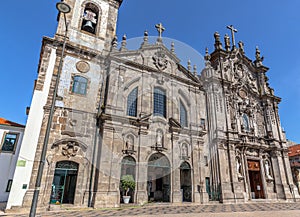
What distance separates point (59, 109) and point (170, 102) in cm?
876

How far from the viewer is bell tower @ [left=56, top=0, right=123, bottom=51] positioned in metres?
15.7

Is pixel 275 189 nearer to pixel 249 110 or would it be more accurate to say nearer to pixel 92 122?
pixel 249 110

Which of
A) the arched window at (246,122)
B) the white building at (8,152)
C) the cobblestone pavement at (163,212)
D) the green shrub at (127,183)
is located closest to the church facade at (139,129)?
the arched window at (246,122)

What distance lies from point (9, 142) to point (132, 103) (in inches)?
420

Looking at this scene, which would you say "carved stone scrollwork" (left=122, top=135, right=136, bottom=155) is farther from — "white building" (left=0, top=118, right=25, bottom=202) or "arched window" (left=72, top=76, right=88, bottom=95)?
"white building" (left=0, top=118, right=25, bottom=202)

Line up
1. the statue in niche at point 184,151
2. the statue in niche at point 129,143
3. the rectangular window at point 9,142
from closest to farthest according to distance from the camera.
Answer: the statue in niche at point 129,143
the statue in niche at point 184,151
the rectangular window at point 9,142

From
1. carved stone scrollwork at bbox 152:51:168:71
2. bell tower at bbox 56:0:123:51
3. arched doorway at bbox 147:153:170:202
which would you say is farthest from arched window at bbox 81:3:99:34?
arched doorway at bbox 147:153:170:202

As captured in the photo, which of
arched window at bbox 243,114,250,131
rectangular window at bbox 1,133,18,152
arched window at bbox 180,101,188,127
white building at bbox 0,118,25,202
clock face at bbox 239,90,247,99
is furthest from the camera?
clock face at bbox 239,90,247,99

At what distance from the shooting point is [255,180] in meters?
20.0

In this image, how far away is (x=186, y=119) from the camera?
17953 millimetres

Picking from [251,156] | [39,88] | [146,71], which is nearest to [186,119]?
[146,71]

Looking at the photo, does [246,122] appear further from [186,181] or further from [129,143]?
[129,143]

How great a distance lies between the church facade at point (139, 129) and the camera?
12.0 metres

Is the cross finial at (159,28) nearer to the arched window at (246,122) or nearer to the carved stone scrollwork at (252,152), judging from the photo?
the arched window at (246,122)
